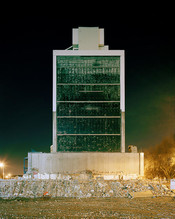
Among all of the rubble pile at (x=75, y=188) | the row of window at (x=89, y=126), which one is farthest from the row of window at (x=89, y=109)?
the rubble pile at (x=75, y=188)

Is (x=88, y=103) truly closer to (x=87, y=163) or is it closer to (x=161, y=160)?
(x=87, y=163)

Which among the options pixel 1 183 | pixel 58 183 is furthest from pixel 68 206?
pixel 1 183

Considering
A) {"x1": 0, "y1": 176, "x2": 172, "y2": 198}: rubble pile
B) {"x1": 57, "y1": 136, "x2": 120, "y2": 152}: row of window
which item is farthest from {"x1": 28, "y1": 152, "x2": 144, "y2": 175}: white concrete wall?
{"x1": 0, "y1": 176, "x2": 172, "y2": 198}: rubble pile

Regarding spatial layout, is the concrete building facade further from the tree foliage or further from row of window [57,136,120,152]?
the tree foliage

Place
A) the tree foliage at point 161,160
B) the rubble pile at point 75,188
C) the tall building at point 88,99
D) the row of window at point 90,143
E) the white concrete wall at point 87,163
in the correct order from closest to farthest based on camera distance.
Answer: the rubble pile at point 75,188, the white concrete wall at point 87,163, the row of window at point 90,143, the tall building at point 88,99, the tree foliage at point 161,160

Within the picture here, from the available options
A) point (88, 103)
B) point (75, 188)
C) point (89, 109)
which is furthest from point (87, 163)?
point (75, 188)

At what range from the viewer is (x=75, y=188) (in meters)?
44.0

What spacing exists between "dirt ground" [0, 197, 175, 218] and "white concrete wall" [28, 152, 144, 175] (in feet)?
63.0

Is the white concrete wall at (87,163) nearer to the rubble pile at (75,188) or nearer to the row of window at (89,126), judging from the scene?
the row of window at (89,126)

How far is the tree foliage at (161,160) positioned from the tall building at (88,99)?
1145 cm

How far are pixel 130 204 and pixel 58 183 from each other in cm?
1289

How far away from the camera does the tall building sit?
210 ft

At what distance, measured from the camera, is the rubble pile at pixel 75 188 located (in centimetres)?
4206

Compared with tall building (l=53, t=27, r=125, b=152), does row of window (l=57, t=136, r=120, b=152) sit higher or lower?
lower
